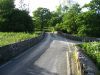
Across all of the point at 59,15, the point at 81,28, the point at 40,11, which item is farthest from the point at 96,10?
the point at 40,11

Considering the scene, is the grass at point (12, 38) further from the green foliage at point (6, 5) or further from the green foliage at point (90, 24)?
the green foliage at point (6, 5)

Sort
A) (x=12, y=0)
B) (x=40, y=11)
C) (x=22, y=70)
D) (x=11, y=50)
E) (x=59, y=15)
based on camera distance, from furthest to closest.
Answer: (x=40, y=11) → (x=59, y=15) → (x=12, y=0) → (x=11, y=50) → (x=22, y=70)

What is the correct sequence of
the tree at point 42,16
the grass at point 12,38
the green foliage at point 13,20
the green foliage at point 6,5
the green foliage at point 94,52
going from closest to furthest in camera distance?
the green foliage at point 94,52
the grass at point 12,38
the green foliage at point 13,20
the green foliage at point 6,5
the tree at point 42,16

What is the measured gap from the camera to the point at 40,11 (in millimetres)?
170875

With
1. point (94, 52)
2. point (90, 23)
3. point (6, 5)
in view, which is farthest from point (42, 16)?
point (94, 52)

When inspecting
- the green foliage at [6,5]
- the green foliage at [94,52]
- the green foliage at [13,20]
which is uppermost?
the green foliage at [6,5]

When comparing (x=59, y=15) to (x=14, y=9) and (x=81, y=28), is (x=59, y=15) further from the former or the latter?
(x=81, y=28)

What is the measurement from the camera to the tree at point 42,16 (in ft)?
532

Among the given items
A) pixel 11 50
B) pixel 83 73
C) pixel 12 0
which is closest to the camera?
pixel 83 73

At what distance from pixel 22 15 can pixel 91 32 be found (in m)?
24.2

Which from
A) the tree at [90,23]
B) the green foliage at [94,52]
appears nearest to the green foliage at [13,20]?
the tree at [90,23]

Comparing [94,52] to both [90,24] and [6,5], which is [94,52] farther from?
[6,5]

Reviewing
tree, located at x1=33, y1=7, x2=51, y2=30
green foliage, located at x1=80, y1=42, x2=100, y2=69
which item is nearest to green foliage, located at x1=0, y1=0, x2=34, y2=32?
green foliage, located at x1=80, y1=42, x2=100, y2=69

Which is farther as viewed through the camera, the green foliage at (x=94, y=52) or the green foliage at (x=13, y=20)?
the green foliage at (x=13, y=20)
